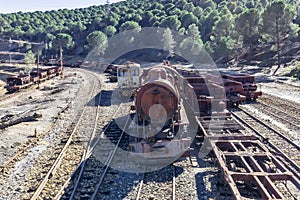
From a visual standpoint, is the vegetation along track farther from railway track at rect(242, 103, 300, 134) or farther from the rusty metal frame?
the rusty metal frame

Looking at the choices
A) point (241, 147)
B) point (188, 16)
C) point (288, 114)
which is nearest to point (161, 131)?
point (241, 147)

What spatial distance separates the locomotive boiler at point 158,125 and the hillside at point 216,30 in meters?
36.9

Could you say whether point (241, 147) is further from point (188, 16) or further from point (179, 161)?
point (188, 16)

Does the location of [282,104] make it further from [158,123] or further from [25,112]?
[25,112]

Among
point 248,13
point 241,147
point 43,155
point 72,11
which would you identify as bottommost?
point 43,155

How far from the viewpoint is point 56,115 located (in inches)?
857

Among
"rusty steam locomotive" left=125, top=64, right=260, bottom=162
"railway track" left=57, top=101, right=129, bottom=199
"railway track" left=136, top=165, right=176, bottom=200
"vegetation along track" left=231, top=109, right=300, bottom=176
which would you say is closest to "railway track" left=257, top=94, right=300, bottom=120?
"vegetation along track" left=231, top=109, right=300, bottom=176

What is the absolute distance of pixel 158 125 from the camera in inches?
496

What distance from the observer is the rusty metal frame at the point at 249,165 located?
8.51 meters

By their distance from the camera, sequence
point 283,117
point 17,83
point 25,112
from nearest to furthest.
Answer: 1. point 283,117
2. point 25,112
3. point 17,83

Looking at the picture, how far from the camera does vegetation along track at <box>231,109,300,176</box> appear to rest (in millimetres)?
11564

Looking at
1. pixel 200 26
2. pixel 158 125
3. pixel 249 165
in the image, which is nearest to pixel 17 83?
pixel 158 125

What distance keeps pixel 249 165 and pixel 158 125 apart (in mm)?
3856

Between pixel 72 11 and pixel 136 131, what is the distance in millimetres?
200425
